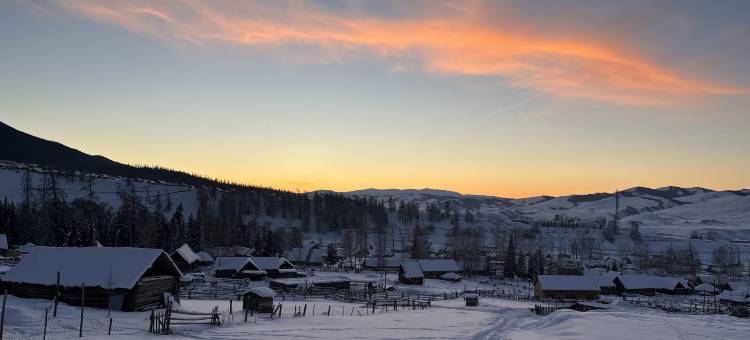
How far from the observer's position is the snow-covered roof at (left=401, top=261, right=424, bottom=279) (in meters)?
89.0

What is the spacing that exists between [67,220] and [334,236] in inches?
4574

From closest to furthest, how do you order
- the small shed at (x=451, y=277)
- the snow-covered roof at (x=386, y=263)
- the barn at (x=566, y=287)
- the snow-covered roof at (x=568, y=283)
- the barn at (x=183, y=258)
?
1. the barn at (x=566, y=287)
2. the snow-covered roof at (x=568, y=283)
3. the barn at (x=183, y=258)
4. the small shed at (x=451, y=277)
5. the snow-covered roof at (x=386, y=263)

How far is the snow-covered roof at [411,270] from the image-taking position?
89000 millimetres

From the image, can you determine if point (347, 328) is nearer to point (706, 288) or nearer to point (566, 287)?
point (566, 287)

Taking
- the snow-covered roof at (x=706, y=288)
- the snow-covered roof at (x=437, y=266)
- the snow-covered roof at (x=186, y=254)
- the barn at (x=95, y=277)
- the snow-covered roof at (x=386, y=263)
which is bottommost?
the snow-covered roof at (x=706, y=288)

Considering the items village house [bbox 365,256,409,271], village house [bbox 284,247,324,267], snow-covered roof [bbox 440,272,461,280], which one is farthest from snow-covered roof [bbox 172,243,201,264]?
village house [bbox 365,256,409,271]

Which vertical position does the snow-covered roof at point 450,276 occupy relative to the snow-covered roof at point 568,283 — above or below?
below

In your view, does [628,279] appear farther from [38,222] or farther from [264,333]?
[38,222]

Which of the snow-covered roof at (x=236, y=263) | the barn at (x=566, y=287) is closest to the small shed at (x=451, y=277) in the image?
the barn at (x=566, y=287)

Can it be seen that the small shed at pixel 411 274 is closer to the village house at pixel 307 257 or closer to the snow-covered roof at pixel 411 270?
the snow-covered roof at pixel 411 270

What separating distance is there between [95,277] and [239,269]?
45.8m

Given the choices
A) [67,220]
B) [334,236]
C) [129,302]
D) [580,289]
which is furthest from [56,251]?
[334,236]

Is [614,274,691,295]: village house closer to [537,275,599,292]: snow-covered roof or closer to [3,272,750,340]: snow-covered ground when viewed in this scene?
[537,275,599,292]: snow-covered roof

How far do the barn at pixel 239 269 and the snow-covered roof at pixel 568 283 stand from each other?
130 ft
